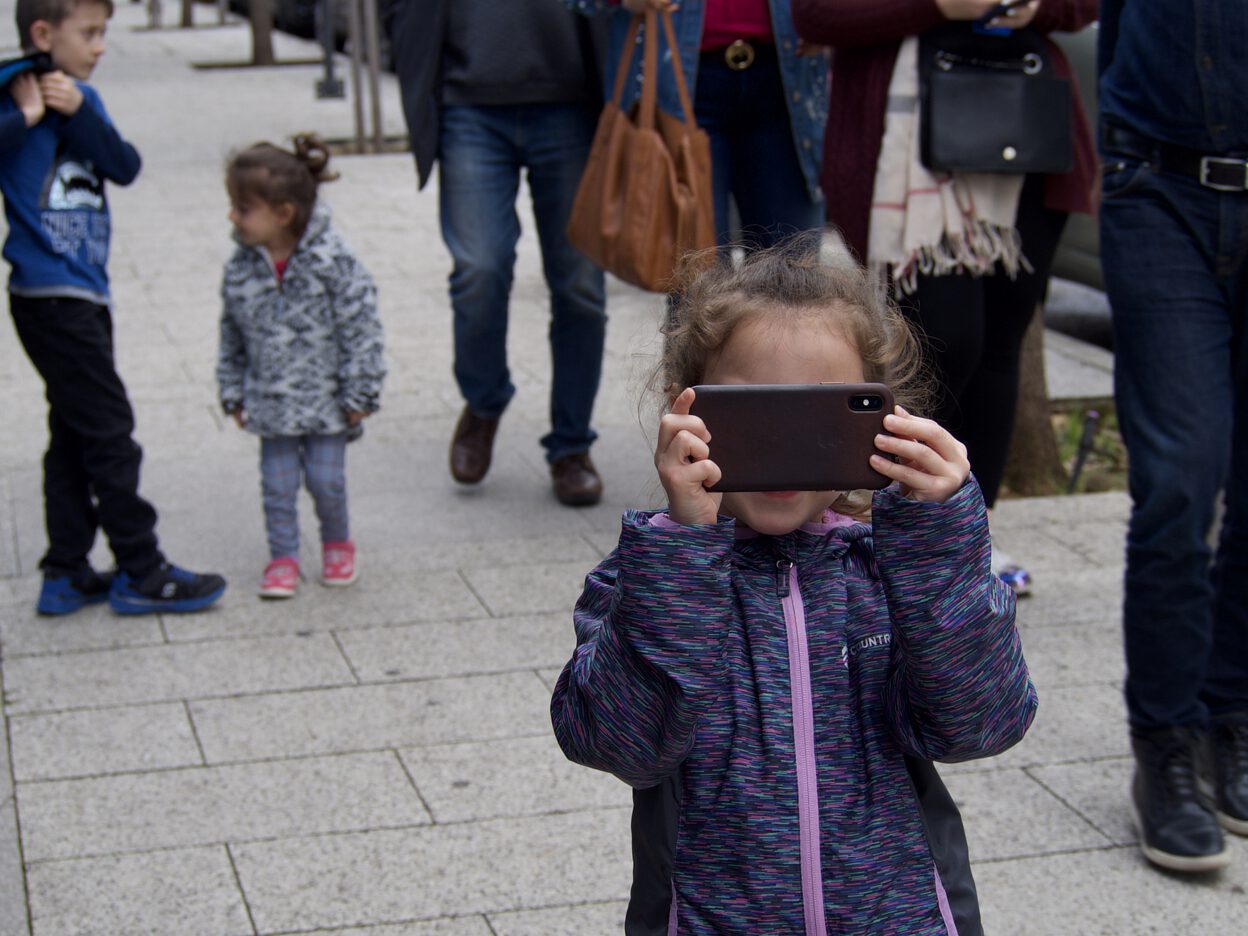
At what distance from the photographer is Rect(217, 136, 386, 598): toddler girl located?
4.61 m

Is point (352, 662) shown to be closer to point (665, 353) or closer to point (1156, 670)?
point (1156, 670)

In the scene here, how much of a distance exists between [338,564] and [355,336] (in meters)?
0.62

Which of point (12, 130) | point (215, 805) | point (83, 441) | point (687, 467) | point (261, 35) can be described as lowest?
point (261, 35)

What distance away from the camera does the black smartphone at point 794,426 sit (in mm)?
1764

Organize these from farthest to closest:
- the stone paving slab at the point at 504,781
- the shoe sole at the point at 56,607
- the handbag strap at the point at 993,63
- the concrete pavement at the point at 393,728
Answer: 1. the shoe sole at the point at 56,607
2. the handbag strap at the point at 993,63
3. the stone paving slab at the point at 504,781
4. the concrete pavement at the point at 393,728

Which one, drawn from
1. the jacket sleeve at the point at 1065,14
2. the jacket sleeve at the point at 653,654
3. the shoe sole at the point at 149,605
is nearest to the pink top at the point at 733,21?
the jacket sleeve at the point at 1065,14

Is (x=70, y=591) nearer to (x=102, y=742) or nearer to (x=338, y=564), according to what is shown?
(x=338, y=564)

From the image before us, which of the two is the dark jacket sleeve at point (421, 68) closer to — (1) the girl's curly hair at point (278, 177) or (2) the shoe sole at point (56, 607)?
(1) the girl's curly hair at point (278, 177)

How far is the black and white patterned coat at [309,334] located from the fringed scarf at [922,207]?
57.7 inches

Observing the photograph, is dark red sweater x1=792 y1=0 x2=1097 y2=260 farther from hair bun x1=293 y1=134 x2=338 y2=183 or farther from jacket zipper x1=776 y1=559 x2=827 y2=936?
jacket zipper x1=776 y1=559 x2=827 y2=936

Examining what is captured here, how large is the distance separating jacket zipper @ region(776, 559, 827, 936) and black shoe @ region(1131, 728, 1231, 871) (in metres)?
1.58

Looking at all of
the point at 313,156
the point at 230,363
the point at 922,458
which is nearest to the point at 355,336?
the point at 230,363

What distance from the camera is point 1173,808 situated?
325cm

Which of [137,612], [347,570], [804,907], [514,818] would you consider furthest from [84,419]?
[804,907]
